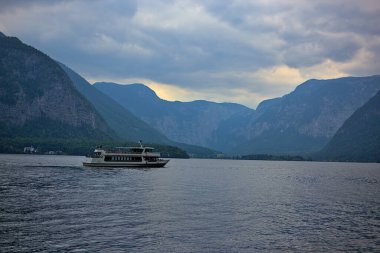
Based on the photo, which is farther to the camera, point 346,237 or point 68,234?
point 346,237

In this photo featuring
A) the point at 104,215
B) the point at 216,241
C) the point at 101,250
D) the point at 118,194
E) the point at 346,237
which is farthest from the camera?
the point at 118,194

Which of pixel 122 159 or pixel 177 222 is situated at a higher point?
pixel 122 159

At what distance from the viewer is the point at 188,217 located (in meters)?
53.8

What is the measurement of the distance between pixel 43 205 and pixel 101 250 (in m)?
27.7

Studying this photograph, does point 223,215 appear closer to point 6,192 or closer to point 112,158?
point 6,192

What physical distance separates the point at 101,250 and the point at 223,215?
960 inches

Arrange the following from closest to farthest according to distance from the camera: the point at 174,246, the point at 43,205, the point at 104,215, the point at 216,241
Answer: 1. the point at 174,246
2. the point at 216,241
3. the point at 104,215
4. the point at 43,205

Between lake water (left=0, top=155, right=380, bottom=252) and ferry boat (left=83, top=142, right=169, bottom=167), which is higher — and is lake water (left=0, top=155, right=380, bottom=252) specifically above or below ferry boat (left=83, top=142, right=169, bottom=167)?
below

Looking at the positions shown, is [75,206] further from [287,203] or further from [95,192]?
[287,203]

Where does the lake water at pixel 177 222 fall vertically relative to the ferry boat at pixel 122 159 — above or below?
below

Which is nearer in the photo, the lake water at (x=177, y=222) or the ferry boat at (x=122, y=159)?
the lake water at (x=177, y=222)

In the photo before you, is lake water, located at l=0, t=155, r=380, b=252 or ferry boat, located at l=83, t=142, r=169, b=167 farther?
ferry boat, located at l=83, t=142, r=169, b=167

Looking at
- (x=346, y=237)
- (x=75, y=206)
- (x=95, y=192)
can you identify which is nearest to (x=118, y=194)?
(x=95, y=192)

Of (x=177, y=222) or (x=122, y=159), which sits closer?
(x=177, y=222)
